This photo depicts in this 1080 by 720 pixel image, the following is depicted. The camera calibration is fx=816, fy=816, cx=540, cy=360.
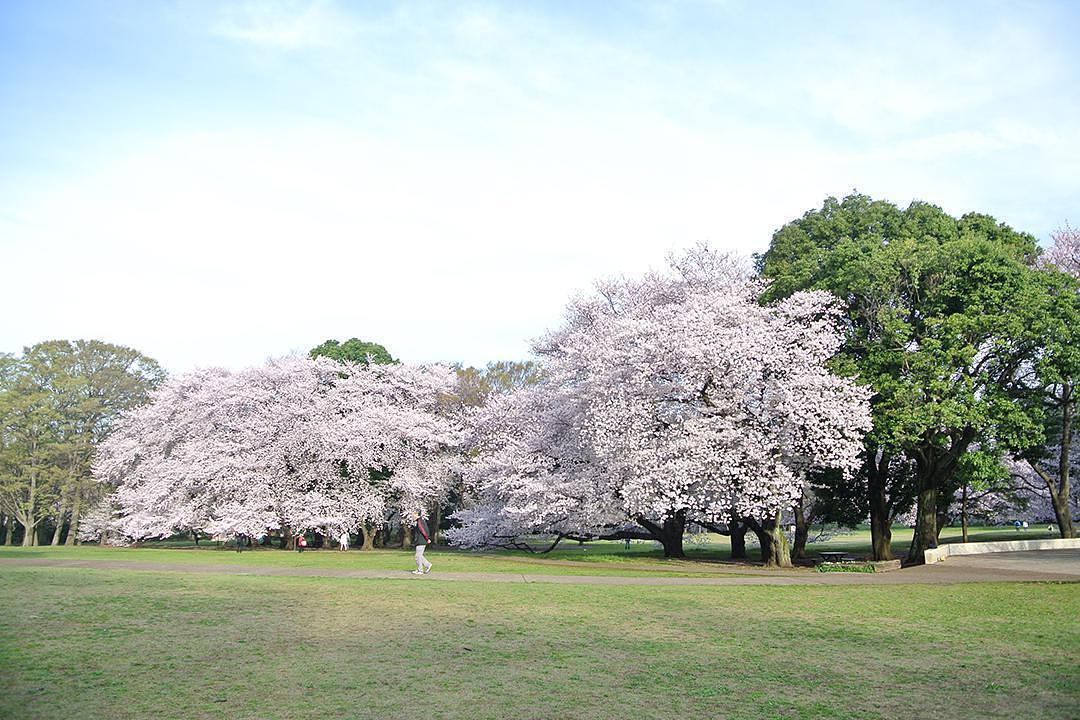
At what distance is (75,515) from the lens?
5700 centimetres

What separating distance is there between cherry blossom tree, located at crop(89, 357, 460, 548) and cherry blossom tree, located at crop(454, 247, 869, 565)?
12489 mm

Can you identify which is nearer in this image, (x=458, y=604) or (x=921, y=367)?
(x=458, y=604)

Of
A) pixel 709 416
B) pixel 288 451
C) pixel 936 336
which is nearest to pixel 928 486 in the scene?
pixel 936 336

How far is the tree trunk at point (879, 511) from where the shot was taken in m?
31.6

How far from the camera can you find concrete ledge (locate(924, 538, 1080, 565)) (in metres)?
31.0

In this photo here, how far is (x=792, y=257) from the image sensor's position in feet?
114

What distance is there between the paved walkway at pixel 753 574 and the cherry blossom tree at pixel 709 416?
3.17 m

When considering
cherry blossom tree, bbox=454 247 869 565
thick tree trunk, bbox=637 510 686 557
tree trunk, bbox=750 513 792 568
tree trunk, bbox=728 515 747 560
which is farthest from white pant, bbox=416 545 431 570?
tree trunk, bbox=728 515 747 560

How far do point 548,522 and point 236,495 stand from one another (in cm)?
1849

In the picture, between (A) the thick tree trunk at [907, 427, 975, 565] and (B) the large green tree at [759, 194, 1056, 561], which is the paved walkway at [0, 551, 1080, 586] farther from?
(B) the large green tree at [759, 194, 1056, 561]

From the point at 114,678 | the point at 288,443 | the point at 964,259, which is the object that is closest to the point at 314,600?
the point at 114,678

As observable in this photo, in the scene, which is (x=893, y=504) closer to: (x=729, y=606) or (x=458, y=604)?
(x=729, y=606)

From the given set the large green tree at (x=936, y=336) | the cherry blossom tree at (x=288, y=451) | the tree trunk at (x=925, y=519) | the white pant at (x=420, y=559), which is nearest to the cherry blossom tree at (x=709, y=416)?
the large green tree at (x=936, y=336)

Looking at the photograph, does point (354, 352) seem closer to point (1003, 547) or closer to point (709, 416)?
point (709, 416)
